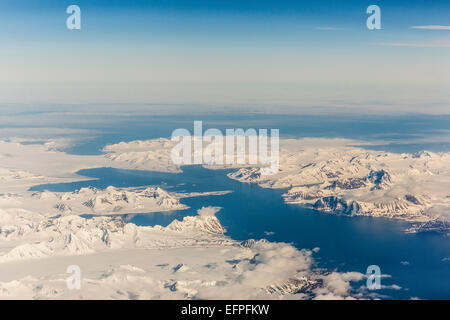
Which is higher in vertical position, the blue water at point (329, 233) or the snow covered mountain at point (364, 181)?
the snow covered mountain at point (364, 181)

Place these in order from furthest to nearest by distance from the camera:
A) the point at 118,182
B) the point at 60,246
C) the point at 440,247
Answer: the point at 118,182 < the point at 440,247 < the point at 60,246

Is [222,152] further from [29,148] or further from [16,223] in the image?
[16,223]

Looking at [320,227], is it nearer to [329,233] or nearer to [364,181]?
[329,233]

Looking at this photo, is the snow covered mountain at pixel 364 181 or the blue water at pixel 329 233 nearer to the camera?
the blue water at pixel 329 233

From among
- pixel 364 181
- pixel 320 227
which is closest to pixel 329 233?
pixel 320 227

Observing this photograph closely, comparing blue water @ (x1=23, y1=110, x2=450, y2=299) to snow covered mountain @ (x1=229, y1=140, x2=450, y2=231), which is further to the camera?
snow covered mountain @ (x1=229, y1=140, x2=450, y2=231)

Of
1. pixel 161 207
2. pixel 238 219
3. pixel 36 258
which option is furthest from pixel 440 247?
pixel 36 258

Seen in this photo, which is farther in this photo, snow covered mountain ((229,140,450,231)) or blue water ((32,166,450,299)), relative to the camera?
snow covered mountain ((229,140,450,231))

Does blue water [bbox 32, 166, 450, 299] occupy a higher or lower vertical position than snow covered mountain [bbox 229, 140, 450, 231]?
lower
